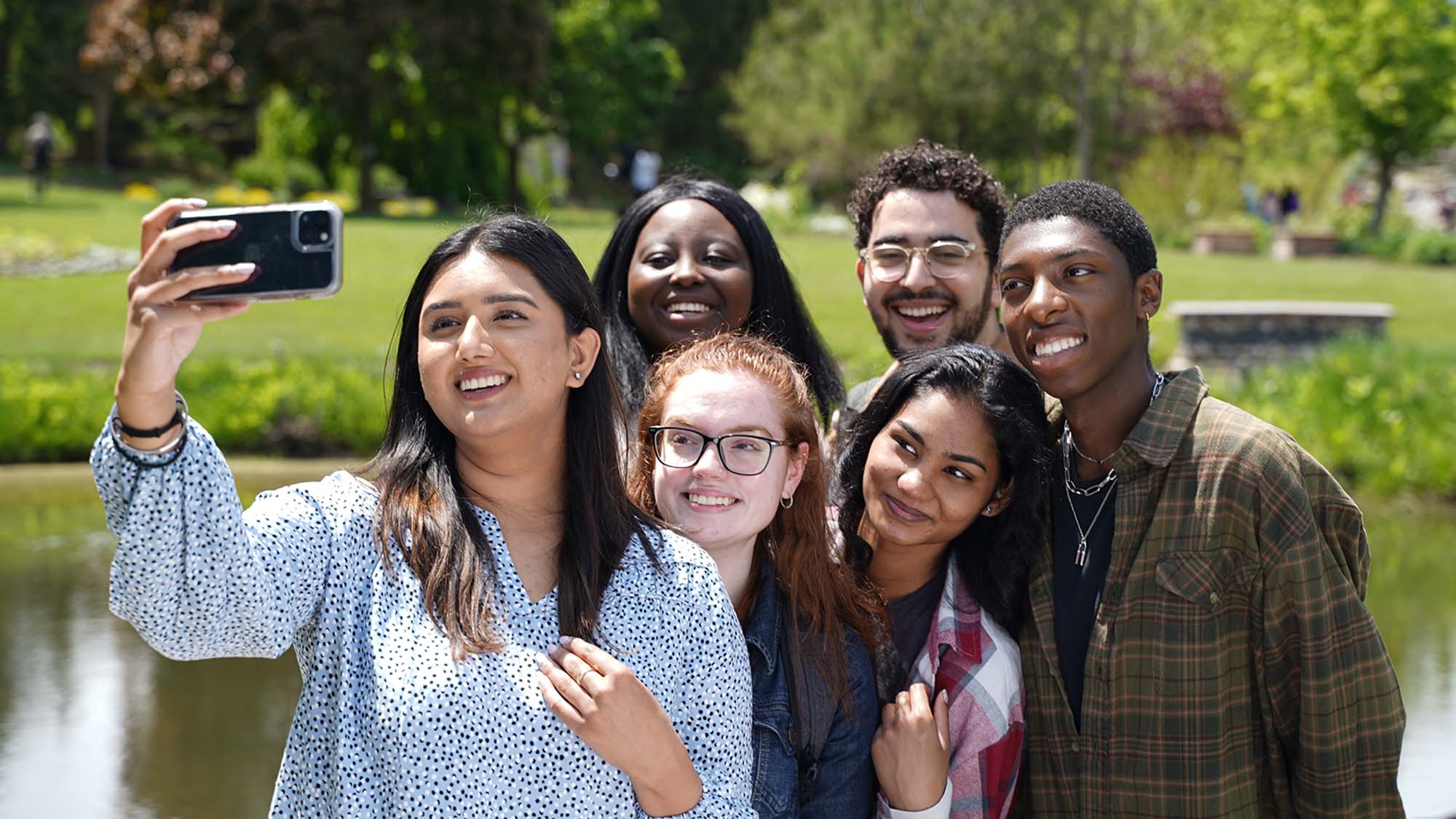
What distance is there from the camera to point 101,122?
92.2 ft

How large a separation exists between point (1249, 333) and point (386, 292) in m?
8.08

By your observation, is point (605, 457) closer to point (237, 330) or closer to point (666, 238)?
point (666, 238)

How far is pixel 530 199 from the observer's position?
23672 millimetres

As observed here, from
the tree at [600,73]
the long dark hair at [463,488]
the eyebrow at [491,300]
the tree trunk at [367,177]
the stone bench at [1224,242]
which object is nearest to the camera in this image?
the long dark hair at [463,488]

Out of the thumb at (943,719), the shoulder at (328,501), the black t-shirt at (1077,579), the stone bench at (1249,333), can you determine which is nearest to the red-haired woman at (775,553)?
the thumb at (943,719)

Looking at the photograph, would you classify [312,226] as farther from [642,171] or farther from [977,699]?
[642,171]

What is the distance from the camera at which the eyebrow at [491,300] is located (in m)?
1.98

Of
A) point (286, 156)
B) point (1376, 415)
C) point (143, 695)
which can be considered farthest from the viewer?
point (286, 156)

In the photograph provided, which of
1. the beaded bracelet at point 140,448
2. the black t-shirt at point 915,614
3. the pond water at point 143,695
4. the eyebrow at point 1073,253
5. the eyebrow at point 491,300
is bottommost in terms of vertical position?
the pond water at point 143,695

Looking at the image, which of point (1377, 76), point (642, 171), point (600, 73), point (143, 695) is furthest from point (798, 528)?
point (600, 73)

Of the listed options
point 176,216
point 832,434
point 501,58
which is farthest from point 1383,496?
point 501,58

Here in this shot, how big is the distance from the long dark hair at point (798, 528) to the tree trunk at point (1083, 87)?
798 inches

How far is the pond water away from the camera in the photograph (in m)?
5.00

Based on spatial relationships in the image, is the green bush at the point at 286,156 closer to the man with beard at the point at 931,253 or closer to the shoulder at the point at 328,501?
the man with beard at the point at 931,253
